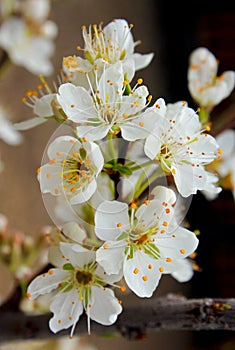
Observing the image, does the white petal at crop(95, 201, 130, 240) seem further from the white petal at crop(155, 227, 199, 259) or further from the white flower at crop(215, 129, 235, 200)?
the white flower at crop(215, 129, 235, 200)

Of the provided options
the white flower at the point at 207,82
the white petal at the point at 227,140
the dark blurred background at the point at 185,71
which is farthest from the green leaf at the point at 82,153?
the dark blurred background at the point at 185,71

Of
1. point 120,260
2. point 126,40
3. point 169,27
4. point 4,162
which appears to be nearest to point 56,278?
point 120,260

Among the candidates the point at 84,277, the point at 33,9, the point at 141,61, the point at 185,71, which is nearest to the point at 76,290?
the point at 84,277

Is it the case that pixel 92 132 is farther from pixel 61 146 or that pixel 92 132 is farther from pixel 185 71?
pixel 185 71

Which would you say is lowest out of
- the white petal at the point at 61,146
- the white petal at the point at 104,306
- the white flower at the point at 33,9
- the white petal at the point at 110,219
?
the white petal at the point at 104,306

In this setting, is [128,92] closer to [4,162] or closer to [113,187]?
[113,187]

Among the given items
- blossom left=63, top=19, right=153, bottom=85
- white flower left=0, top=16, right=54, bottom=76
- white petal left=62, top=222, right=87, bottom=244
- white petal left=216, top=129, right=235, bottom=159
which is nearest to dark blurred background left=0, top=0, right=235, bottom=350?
white flower left=0, top=16, right=54, bottom=76

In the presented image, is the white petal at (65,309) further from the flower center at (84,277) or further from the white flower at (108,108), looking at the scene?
the white flower at (108,108)
